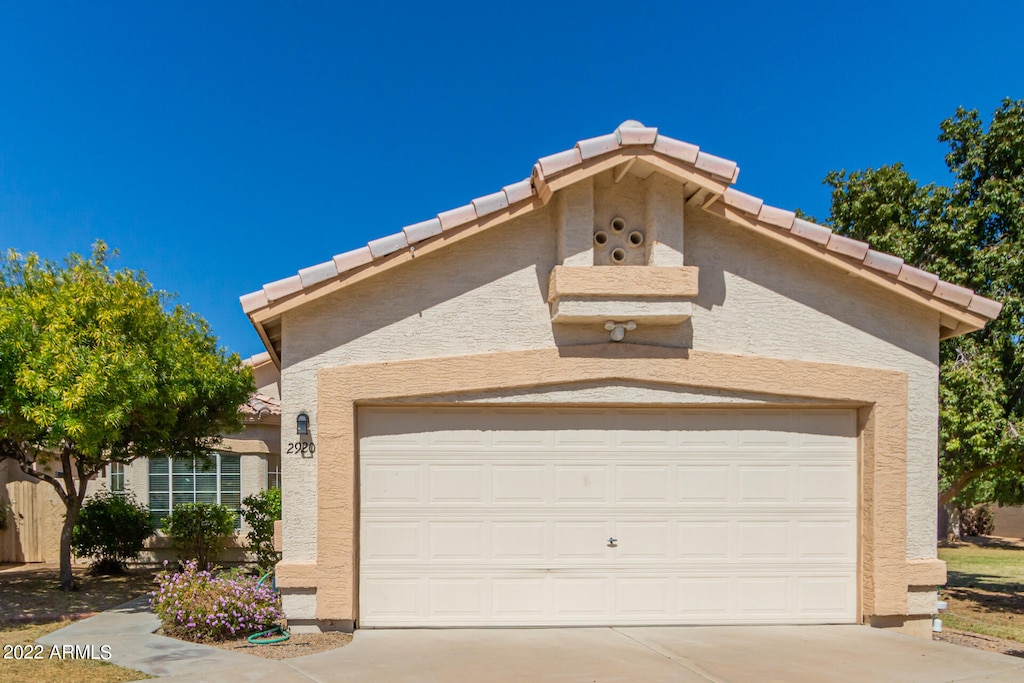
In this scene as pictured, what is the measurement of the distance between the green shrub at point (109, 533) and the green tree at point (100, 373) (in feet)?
3.94

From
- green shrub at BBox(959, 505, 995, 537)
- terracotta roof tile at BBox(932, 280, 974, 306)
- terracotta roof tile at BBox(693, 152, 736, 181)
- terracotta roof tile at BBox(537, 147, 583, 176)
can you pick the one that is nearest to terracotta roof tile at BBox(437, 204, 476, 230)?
terracotta roof tile at BBox(537, 147, 583, 176)

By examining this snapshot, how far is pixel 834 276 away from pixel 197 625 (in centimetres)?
773

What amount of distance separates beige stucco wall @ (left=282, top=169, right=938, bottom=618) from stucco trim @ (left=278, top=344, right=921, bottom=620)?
0.39 ft

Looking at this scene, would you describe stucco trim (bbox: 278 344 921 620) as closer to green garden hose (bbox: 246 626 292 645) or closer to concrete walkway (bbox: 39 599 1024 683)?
green garden hose (bbox: 246 626 292 645)

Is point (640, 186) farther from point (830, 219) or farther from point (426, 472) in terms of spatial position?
point (830, 219)

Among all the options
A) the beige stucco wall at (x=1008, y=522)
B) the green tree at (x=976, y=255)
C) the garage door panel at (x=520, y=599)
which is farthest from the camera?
the beige stucco wall at (x=1008, y=522)

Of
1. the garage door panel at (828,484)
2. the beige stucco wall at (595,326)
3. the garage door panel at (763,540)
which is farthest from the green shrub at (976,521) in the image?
the garage door panel at (763,540)

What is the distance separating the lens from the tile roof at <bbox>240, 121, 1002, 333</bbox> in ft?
26.6

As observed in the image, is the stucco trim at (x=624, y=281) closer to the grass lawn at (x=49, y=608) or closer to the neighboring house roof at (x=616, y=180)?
the neighboring house roof at (x=616, y=180)

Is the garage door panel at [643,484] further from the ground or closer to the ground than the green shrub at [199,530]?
further from the ground

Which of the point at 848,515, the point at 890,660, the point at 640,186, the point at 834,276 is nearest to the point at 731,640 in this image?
the point at 890,660

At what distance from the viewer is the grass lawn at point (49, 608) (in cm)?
662

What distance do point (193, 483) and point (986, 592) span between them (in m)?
14.1

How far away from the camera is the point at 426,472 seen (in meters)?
8.57
